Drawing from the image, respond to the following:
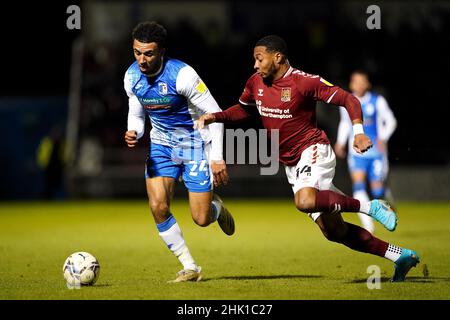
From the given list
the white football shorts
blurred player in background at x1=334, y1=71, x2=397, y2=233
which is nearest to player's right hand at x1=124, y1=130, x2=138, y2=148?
the white football shorts

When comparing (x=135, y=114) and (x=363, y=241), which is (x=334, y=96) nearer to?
(x=363, y=241)

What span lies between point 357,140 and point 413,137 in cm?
1587

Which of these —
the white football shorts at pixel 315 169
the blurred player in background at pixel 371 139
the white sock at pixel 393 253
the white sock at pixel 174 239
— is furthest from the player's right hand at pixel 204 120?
the blurred player in background at pixel 371 139

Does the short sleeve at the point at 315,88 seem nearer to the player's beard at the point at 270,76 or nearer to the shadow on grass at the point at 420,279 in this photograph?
the player's beard at the point at 270,76

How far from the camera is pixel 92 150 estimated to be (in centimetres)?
2309

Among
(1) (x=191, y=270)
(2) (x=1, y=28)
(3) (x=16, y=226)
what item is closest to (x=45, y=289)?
(1) (x=191, y=270)

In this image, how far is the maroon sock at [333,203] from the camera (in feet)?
23.7

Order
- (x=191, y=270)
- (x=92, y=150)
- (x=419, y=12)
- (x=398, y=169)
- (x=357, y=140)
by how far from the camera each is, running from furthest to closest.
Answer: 1. (x=419, y=12)
2. (x=92, y=150)
3. (x=398, y=169)
4. (x=191, y=270)
5. (x=357, y=140)

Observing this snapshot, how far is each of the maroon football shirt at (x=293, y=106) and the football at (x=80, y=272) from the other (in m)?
1.68

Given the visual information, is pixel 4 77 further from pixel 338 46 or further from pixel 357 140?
pixel 357 140

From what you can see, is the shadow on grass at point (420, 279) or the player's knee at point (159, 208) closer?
the shadow on grass at point (420, 279)

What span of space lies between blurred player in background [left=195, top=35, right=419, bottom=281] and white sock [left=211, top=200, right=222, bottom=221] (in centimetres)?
103

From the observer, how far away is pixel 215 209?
8539 millimetres

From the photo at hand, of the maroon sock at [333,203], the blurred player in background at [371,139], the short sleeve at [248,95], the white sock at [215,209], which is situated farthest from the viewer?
the blurred player in background at [371,139]
